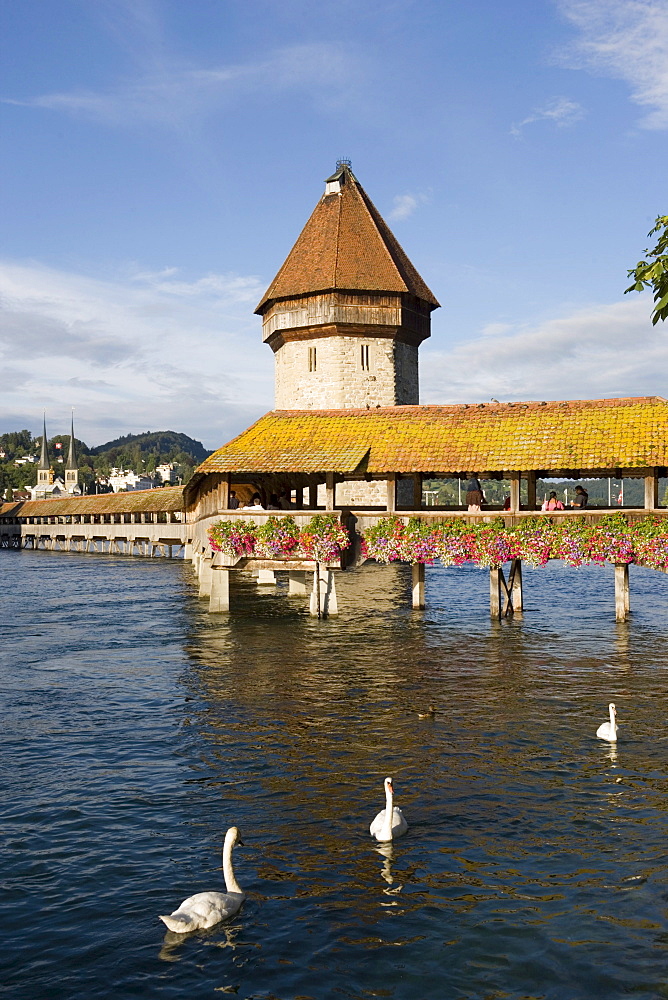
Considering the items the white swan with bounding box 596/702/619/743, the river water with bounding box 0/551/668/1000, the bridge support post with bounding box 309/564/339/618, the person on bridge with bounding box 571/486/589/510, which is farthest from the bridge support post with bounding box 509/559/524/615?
the white swan with bounding box 596/702/619/743

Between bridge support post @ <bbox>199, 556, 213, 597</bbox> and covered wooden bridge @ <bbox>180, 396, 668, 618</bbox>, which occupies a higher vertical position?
covered wooden bridge @ <bbox>180, 396, 668, 618</bbox>

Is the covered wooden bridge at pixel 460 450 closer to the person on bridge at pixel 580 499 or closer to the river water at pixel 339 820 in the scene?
the person on bridge at pixel 580 499

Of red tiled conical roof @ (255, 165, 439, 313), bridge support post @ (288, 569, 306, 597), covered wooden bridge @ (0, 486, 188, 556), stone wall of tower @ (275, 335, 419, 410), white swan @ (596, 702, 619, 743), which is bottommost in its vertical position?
white swan @ (596, 702, 619, 743)

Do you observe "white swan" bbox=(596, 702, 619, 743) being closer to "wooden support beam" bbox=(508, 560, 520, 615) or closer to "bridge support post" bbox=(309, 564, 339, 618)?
"bridge support post" bbox=(309, 564, 339, 618)

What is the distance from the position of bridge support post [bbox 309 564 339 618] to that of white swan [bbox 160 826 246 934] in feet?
55.3

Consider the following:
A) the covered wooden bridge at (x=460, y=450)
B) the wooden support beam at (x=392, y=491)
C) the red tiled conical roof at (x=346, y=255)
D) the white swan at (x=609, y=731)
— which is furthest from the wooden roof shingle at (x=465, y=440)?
the red tiled conical roof at (x=346, y=255)

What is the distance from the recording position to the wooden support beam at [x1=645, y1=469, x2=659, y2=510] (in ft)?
73.0

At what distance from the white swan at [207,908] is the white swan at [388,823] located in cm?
178

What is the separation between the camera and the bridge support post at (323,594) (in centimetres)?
2558

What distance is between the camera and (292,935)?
768 centimetres

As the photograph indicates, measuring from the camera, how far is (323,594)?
2608 cm

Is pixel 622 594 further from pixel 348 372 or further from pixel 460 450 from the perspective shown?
→ pixel 348 372

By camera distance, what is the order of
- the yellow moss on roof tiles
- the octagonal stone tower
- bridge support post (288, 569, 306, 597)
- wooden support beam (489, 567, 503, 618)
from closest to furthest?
wooden support beam (489, 567, 503, 618)
bridge support post (288, 569, 306, 597)
the octagonal stone tower
the yellow moss on roof tiles

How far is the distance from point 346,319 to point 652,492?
87.7 ft
